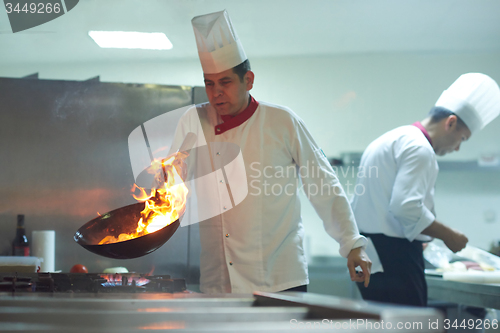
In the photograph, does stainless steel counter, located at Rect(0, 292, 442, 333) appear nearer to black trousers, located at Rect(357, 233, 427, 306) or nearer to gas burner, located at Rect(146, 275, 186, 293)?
gas burner, located at Rect(146, 275, 186, 293)

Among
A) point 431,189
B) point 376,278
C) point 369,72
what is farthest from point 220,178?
point 369,72

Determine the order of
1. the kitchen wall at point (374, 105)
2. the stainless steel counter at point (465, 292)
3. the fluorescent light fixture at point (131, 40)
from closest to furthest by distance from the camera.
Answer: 1. the stainless steel counter at point (465, 292)
2. the fluorescent light fixture at point (131, 40)
3. the kitchen wall at point (374, 105)

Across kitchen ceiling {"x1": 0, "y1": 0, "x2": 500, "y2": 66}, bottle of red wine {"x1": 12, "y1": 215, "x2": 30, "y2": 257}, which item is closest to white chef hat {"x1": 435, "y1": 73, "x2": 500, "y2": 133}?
kitchen ceiling {"x1": 0, "y1": 0, "x2": 500, "y2": 66}

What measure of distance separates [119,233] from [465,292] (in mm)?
1471

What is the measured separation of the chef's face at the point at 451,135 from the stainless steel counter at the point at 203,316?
1.53m

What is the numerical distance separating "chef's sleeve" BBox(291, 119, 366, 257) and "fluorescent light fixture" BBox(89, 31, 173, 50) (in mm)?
1608

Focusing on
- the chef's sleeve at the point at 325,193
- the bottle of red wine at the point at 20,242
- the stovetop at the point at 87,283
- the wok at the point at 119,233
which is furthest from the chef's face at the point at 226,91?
the bottle of red wine at the point at 20,242

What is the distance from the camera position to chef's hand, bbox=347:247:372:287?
122cm

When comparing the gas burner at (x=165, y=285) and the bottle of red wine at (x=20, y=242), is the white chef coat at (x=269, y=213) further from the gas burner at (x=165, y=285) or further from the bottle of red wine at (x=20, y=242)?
the bottle of red wine at (x=20, y=242)

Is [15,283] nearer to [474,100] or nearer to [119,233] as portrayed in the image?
[119,233]

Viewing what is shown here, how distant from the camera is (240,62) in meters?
1.46

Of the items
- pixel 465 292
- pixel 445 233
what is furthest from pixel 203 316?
pixel 465 292

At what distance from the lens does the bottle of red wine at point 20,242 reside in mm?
1807

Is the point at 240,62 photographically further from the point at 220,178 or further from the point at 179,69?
the point at 179,69
